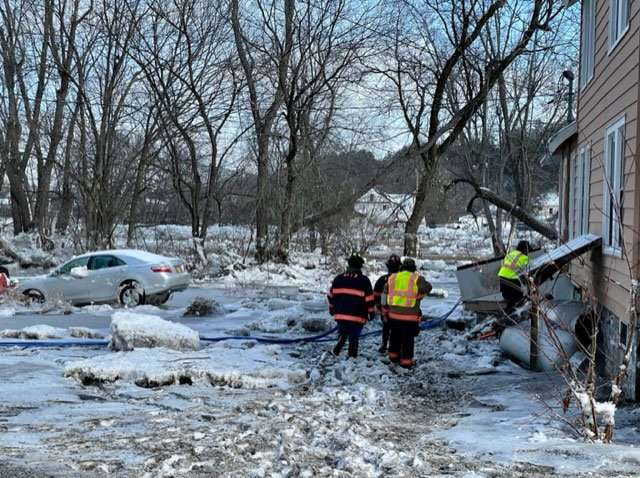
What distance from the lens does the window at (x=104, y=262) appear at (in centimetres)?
1967

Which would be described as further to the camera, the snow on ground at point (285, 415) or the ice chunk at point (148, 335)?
the ice chunk at point (148, 335)

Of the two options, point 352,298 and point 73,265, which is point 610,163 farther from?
point 73,265

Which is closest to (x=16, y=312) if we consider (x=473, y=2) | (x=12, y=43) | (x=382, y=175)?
(x=382, y=175)

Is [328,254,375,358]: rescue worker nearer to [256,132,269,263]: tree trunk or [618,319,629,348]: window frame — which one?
[618,319,629,348]: window frame

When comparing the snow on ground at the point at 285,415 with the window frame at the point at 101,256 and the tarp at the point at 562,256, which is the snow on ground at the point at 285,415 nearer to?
the tarp at the point at 562,256

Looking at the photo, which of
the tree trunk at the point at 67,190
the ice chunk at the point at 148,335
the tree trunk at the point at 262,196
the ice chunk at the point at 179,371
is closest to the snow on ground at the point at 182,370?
the ice chunk at the point at 179,371

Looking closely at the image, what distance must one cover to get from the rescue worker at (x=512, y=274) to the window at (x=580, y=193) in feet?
3.71

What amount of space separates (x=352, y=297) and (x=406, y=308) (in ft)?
2.88

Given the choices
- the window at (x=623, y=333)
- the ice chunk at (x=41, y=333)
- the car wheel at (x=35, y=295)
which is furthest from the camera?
the car wheel at (x=35, y=295)

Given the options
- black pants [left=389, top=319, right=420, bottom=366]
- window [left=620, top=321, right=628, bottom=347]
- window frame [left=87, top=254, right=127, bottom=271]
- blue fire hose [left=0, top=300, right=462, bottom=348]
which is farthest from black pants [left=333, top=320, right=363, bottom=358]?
window frame [left=87, top=254, right=127, bottom=271]

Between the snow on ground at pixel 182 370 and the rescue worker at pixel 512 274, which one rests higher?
the rescue worker at pixel 512 274

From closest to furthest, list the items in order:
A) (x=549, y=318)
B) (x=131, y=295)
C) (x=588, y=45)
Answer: (x=549, y=318)
(x=588, y=45)
(x=131, y=295)

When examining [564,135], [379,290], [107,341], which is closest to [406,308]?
[379,290]

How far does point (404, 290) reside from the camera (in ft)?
36.1
